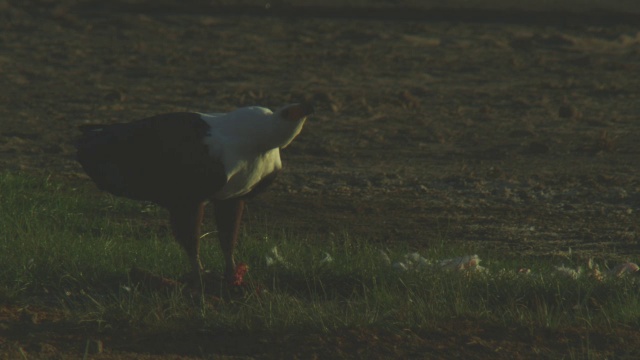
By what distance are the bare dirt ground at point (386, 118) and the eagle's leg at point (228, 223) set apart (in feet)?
2.95

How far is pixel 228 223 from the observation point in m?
6.37

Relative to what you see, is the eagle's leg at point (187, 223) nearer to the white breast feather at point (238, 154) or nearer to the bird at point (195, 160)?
the bird at point (195, 160)

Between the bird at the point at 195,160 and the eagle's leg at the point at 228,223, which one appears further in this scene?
the eagle's leg at the point at 228,223

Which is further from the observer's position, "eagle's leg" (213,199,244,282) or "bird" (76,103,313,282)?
"eagle's leg" (213,199,244,282)

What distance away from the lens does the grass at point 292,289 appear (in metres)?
5.68

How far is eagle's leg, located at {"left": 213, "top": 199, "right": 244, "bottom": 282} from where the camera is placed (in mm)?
6367

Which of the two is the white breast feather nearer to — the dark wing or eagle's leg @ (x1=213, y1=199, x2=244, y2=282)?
the dark wing

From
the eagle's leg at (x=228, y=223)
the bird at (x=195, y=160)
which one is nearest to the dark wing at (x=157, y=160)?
the bird at (x=195, y=160)

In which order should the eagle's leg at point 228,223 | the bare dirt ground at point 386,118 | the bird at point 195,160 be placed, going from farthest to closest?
the eagle's leg at point 228,223 → the bird at point 195,160 → the bare dirt ground at point 386,118

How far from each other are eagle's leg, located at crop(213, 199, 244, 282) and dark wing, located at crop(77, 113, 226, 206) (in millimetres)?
333

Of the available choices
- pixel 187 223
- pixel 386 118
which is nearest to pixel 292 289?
pixel 187 223

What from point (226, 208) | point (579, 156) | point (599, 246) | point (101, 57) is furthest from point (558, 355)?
point (101, 57)

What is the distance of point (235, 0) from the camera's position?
2223 cm

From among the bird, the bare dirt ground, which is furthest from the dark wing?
the bare dirt ground
